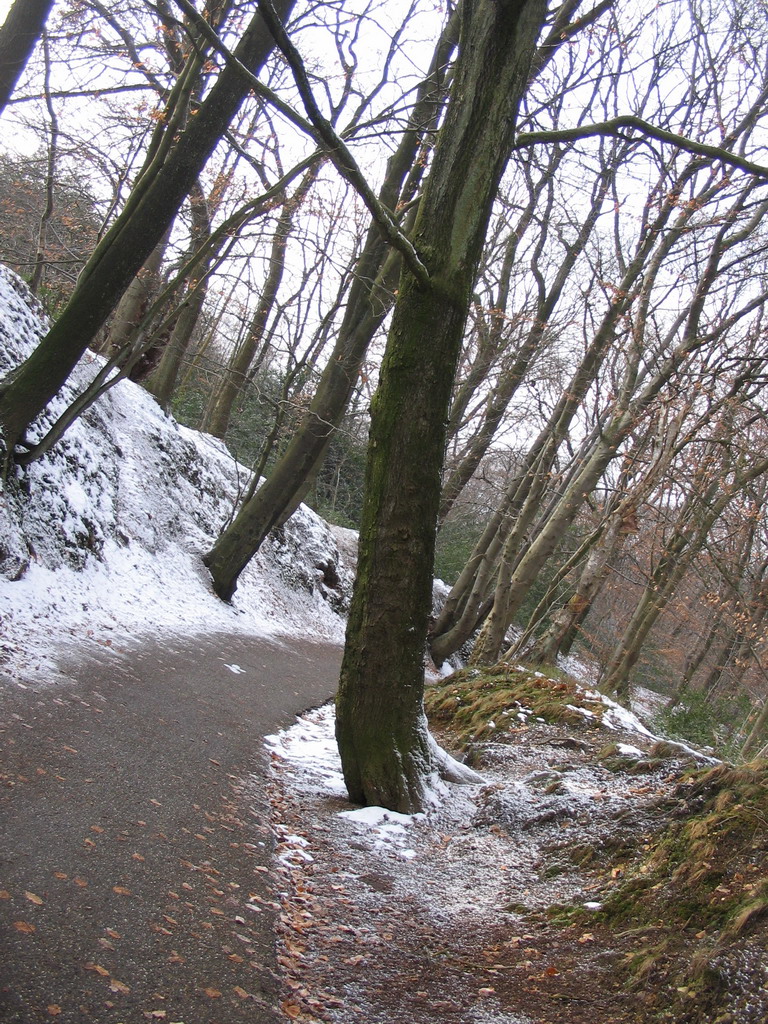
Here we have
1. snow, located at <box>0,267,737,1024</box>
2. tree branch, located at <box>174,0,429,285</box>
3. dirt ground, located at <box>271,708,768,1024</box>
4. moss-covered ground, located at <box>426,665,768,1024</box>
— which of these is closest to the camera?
moss-covered ground, located at <box>426,665,768,1024</box>

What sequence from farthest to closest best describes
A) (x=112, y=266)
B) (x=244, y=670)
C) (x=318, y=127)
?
1. (x=244, y=670)
2. (x=112, y=266)
3. (x=318, y=127)

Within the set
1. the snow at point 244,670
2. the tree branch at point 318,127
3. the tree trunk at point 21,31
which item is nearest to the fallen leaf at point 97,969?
the snow at point 244,670

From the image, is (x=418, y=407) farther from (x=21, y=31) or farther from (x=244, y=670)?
(x=21, y=31)

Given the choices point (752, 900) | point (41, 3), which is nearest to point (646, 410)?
point (752, 900)

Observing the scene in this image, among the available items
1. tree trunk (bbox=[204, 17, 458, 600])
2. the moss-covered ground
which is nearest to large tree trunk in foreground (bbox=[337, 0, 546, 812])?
the moss-covered ground

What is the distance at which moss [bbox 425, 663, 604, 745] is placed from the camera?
7.04 meters

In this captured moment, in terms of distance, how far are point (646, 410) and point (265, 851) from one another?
319 inches

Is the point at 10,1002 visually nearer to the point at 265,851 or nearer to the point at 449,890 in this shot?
the point at 265,851

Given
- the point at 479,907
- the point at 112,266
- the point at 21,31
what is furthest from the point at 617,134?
the point at 21,31

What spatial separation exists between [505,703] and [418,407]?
14.3 feet

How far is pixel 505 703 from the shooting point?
764 centimetres

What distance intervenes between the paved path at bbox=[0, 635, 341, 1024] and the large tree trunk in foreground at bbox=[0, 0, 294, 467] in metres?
2.58

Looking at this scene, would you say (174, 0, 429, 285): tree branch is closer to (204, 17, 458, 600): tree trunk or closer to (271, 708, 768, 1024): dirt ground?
(271, 708, 768, 1024): dirt ground

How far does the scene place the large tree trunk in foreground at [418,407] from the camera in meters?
4.50
